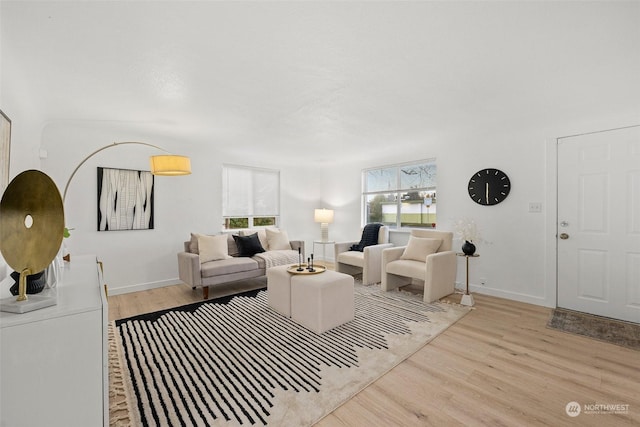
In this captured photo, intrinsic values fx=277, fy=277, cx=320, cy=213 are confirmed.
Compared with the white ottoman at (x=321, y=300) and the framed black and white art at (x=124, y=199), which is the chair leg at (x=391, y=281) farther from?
the framed black and white art at (x=124, y=199)

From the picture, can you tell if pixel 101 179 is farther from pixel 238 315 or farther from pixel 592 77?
pixel 592 77

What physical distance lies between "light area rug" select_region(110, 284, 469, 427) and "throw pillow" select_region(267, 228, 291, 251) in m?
1.58

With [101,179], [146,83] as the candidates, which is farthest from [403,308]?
[101,179]

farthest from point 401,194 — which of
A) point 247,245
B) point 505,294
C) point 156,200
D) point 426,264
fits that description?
point 156,200

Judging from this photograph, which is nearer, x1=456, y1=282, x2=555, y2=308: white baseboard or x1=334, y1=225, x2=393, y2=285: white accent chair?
x1=456, y1=282, x2=555, y2=308: white baseboard

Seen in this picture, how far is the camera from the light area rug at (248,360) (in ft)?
5.50

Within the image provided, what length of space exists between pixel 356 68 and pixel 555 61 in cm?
147

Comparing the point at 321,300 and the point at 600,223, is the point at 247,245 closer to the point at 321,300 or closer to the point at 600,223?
the point at 321,300

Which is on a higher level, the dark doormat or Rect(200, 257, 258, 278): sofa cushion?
Rect(200, 257, 258, 278): sofa cushion

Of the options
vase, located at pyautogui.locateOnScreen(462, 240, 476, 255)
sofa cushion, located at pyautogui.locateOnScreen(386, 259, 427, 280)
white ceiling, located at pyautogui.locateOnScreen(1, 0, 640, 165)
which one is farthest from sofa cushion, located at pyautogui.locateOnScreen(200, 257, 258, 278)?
vase, located at pyautogui.locateOnScreen(462, 240, 476, 255)

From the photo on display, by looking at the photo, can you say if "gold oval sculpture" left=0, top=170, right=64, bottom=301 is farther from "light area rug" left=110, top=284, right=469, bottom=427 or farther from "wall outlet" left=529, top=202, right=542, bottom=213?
"wall outlet" left=529, top=202, right=542, bottom=213

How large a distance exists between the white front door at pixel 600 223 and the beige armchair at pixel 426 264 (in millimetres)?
1266

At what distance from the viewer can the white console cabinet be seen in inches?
40.8

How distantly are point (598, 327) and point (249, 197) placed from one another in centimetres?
528
